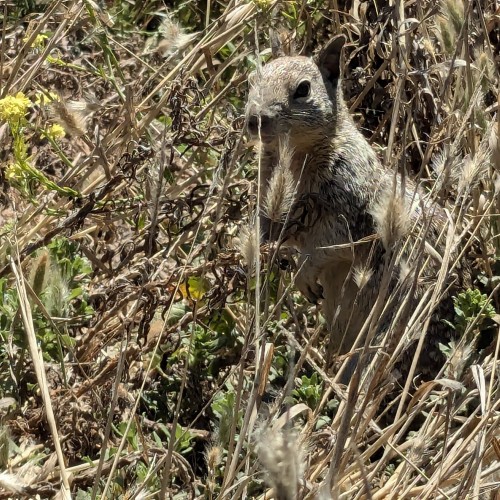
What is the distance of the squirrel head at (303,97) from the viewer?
3.66m

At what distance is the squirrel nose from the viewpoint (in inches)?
130

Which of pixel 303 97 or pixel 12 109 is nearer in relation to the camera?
pixel 12 109

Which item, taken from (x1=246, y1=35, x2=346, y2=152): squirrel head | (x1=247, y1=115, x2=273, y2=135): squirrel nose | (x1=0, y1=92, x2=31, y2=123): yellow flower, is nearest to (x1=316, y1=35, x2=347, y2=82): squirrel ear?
(x1=246, y1=35, x2=346, y2=152): squirrel head

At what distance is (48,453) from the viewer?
338cm

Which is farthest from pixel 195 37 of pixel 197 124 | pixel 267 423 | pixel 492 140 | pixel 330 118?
pixel 267 423

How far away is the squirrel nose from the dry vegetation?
0.06 metres

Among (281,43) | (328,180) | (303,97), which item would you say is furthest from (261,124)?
(281,43)

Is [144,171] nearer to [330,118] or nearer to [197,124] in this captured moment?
→ [197,124]

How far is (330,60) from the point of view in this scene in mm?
3932

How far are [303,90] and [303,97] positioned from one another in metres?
0.02

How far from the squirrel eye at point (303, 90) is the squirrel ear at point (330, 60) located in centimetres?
16

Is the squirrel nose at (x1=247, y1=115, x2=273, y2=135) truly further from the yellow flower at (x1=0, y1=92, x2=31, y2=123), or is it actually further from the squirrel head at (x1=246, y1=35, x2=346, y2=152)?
the yellow flower at (x1=0, y1=92, x2=31, y2=123)

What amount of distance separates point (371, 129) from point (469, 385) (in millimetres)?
1639

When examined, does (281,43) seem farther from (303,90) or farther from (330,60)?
(303,90)
